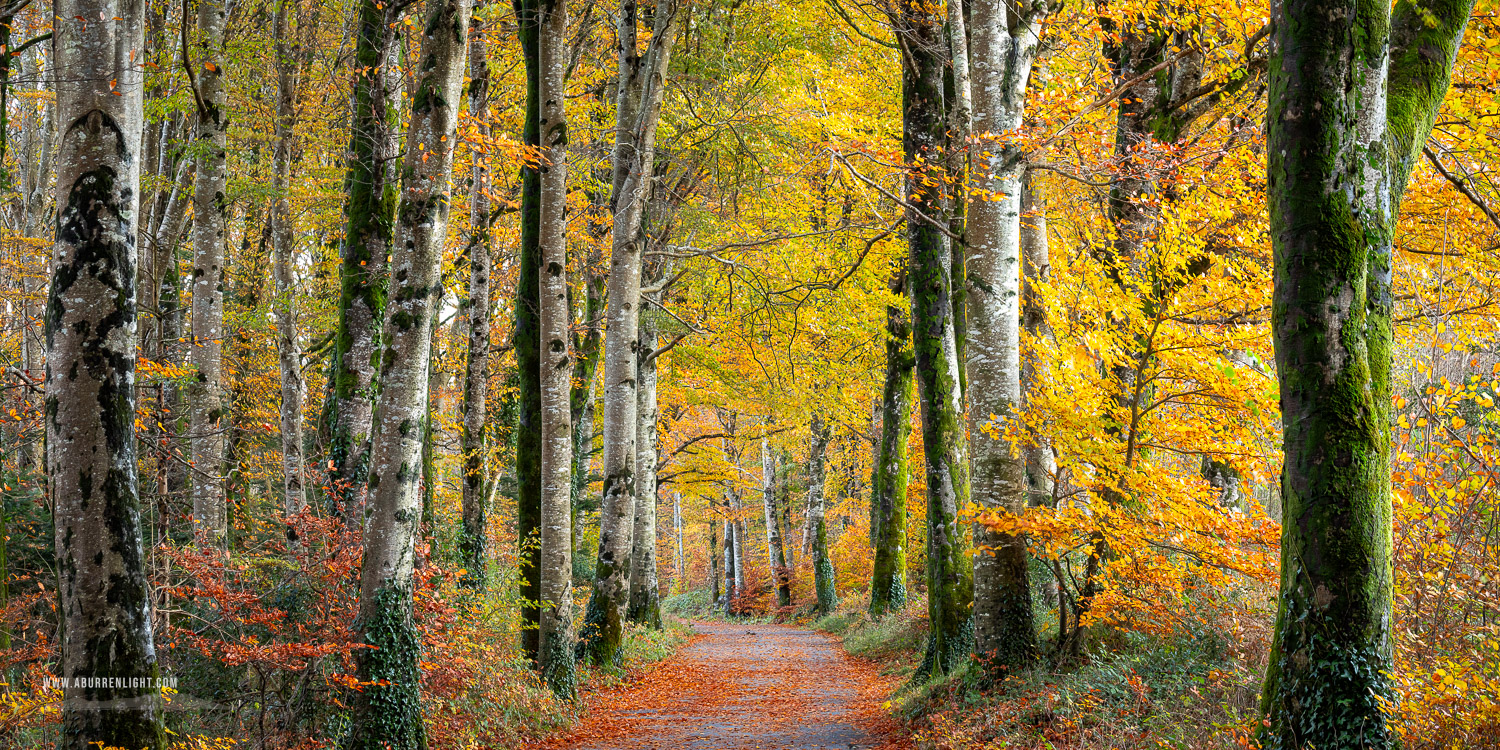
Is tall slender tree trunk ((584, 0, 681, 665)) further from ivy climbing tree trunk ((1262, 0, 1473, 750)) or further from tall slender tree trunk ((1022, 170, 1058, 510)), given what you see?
ivy climbing tree trunk ((1262, 0, 1473, 750))

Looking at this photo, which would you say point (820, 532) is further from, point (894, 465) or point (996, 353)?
point (996, 353)

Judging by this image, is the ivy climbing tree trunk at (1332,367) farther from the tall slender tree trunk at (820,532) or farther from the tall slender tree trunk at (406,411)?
the tall slender tree trunk at (820,532)

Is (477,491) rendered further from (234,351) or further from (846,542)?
(846,542)

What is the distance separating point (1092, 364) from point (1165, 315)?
0.76 meters

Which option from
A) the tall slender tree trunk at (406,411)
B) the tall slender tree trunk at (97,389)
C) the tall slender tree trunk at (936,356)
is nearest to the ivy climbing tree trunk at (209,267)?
the tall slender tree trunk at (406,411)

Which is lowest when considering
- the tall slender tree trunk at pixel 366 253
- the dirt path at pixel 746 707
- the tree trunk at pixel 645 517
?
the dirt path at pixel 746 707

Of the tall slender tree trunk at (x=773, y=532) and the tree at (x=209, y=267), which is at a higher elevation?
the tree at (x=209, y=267)

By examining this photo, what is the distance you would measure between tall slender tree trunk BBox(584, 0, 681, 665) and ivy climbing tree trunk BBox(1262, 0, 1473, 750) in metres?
8.34

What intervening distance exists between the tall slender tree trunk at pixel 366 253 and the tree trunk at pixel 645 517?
7334mm

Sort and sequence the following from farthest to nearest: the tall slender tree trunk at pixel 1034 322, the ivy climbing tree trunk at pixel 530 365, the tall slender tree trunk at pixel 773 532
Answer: the tall slender tree trunk at pixel 773 532, the ivy climbing tree trunk at pixel 530 365, the tall slender tree trunk at pixel 1034 322

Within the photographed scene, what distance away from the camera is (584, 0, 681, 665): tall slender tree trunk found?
458 inches

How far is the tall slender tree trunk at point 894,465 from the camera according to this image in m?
17.6

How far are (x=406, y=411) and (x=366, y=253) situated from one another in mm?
3237

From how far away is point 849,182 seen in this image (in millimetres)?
10570
